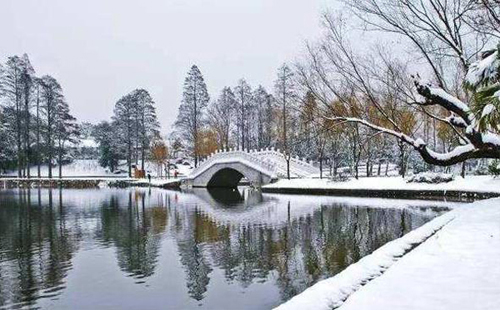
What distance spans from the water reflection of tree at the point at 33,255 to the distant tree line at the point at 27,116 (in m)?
36.1

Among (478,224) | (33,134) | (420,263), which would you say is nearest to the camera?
(420,263)

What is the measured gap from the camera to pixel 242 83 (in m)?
69.2

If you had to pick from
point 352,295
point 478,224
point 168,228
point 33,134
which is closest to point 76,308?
point 352,295

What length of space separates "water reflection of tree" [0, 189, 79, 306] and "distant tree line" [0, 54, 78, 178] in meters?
36.1

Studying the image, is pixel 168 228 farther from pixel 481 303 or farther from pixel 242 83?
pixel 242 83

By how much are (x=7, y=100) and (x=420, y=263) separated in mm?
56410

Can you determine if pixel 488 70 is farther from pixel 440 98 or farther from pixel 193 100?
pixel 193 100

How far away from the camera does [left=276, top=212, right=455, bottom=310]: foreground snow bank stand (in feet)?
19.5

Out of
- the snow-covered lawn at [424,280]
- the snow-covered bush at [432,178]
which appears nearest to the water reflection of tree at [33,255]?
the snow-covered lawn at [424,280]

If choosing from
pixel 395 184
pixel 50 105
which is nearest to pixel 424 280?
pixel 395 184

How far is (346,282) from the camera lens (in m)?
6.83

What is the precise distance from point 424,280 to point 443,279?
0.79 feet

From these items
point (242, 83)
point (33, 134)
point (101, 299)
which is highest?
point (242, 83)

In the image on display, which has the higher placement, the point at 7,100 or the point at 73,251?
the point at 7,100
